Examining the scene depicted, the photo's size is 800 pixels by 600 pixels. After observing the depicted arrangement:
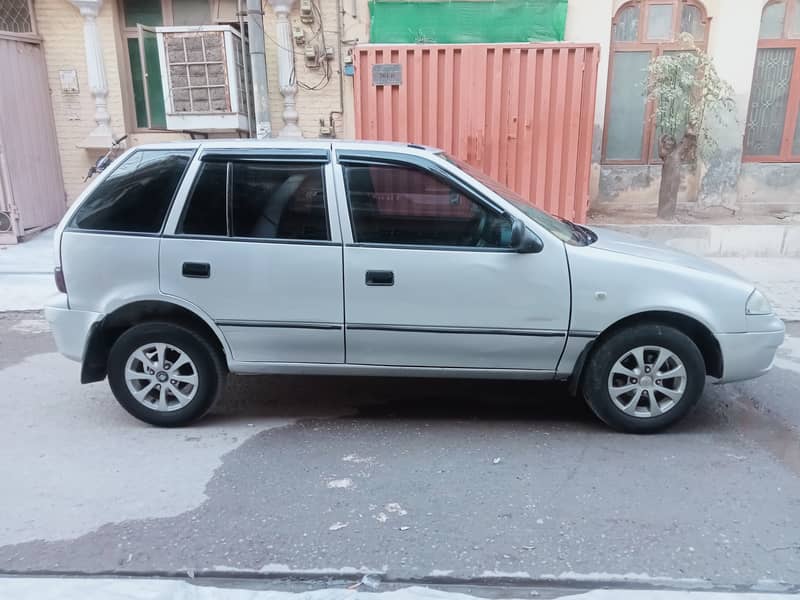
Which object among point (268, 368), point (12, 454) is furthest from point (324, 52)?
point (12, 454)

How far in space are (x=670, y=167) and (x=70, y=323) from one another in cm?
813

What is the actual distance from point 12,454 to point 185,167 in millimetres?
2055

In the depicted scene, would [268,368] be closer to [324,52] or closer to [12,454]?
[12,454]

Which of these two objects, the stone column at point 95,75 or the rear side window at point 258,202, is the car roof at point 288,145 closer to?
the rear side window at point 258,202

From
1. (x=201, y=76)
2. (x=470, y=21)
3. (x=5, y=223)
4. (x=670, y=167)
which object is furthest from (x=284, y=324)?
(x=5, y=223)

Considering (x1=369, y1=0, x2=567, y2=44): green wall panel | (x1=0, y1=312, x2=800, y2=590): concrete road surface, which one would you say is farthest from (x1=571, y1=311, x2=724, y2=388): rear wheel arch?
(x1=369, y1=0, x2=567, y2=44): green wall panel

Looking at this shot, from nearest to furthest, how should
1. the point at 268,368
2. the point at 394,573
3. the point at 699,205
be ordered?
the point at 394,573 → the point at 268,368 → the point at 699,205

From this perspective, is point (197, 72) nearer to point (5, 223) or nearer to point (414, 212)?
point (5, 223)

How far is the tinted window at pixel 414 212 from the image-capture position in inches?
149

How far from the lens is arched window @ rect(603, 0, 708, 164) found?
9.61 m

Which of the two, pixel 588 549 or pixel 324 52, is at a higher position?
pixel 324 52

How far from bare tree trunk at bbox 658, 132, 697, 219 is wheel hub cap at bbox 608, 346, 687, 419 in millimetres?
5978

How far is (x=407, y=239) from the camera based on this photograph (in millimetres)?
3805

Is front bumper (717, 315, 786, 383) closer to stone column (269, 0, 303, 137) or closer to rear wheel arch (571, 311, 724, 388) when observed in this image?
rear wheel arch (571, 311, 724, 388)
